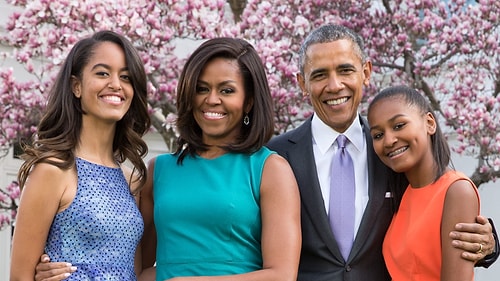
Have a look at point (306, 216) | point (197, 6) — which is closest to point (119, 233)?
point (306, 216)

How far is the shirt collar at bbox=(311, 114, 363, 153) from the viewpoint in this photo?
403 centimetres

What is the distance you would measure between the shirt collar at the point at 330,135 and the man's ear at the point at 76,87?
1.08 meters

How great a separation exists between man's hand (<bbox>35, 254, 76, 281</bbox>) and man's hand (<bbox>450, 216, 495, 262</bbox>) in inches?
56.4

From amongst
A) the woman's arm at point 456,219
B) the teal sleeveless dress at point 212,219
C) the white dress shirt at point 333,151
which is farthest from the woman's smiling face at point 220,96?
the woman's arm at point 456,219

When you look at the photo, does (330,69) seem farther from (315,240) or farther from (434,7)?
(434,7)

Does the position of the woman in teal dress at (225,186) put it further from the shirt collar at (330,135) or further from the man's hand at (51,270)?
the shirt collar at (330,135)

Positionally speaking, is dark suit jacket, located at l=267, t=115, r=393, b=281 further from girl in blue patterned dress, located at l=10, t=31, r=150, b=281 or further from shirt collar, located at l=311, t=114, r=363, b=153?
girl in blue patterned dress, located at l=10, t=31, r=150, b=281

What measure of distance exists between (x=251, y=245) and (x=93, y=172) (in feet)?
2.21

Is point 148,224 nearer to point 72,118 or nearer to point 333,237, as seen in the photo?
point 72,118

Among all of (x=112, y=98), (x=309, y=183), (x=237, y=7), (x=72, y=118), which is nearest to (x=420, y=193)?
(x=309, y=183)

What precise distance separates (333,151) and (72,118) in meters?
1.16

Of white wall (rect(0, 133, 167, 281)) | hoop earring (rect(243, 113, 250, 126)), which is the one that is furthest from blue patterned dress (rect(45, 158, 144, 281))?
white wall (rect(0, 133, 167, 281))

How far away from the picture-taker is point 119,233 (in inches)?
138

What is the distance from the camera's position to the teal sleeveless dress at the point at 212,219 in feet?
11.3
